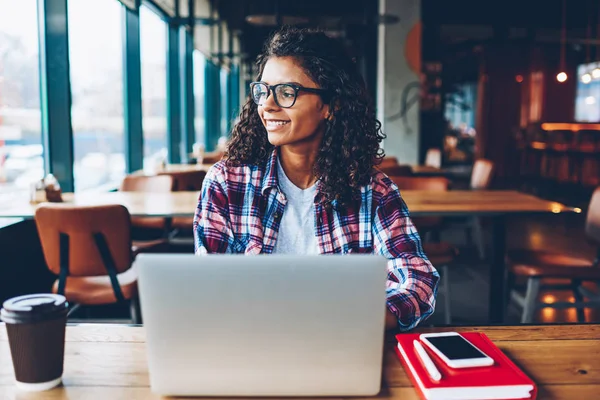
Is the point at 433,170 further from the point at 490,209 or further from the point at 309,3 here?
the point at 309,3

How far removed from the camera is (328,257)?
0.83m

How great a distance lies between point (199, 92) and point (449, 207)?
310 inches

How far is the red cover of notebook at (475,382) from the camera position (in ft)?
2.95

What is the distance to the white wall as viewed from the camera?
25.7 feet

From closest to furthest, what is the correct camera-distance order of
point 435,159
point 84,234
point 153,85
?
point 84,234, point 153,85, point 435,159

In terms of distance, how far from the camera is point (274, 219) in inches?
62.4

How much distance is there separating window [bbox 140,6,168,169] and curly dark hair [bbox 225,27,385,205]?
13.7 ft

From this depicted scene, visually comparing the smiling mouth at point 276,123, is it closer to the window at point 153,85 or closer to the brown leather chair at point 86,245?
the brown leather chair at point 86,245

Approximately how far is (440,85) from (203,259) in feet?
48.8

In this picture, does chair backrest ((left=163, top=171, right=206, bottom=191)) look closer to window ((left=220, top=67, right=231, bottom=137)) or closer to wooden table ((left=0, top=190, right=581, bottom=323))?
wooden table ((left=0, top=190, right=581, bottom=323))

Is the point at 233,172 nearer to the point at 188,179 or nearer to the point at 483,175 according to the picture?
the point at 188,179

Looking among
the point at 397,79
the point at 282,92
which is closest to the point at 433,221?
the point at 282,92

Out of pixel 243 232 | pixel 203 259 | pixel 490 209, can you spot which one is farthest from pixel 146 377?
pixel 490 209

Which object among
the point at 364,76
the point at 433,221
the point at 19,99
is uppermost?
the point at 364,76
